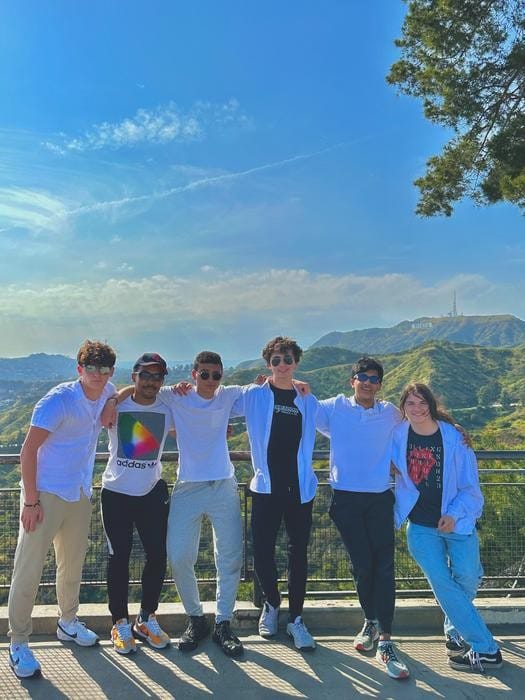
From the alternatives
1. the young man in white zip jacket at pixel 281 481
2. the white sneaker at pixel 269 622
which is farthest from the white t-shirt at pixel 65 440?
the white sneaker at pixel 269 622

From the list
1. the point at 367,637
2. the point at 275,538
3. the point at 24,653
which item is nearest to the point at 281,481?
the point at 275,538

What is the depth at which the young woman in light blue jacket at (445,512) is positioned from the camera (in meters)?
3.46

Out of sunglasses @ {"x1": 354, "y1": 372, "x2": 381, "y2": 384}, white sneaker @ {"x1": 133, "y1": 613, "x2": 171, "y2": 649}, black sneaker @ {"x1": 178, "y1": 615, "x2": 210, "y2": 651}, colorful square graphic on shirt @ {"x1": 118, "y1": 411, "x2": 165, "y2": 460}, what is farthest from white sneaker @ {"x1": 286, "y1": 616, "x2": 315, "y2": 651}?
sunglasses @ {"x1": 354, "y1": 372, "x2": 381, "y2": 384}

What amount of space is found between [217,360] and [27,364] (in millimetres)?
202419

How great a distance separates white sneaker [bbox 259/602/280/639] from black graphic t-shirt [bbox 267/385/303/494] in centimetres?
91

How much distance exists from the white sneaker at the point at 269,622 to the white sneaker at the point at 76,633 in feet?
3.86

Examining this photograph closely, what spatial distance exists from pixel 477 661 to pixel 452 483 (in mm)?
1132

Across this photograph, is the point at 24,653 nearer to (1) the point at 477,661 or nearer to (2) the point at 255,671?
(2) the point at 255,671

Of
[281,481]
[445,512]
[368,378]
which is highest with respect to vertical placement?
[368,378]

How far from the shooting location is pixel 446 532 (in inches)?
140

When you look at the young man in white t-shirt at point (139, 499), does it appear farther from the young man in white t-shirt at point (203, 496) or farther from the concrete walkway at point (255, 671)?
the concrete walkway at point (255, 671)

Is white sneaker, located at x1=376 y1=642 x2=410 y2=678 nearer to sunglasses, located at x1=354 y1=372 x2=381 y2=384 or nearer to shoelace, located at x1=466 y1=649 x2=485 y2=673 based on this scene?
shoelace, located at x1=466 y1=649 x2=485 y2=673

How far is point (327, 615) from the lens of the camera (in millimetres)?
4012

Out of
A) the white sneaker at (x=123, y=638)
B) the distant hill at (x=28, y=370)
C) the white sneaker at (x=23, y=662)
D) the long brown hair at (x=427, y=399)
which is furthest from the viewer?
the distant hill at (x=28, y=370)
